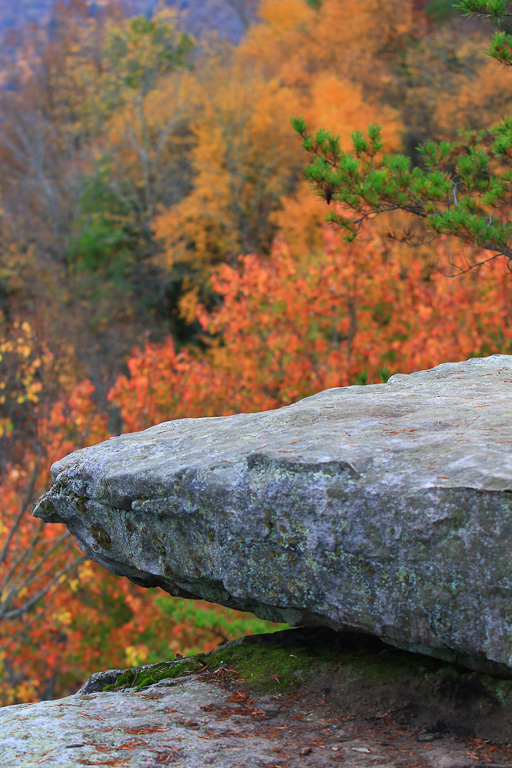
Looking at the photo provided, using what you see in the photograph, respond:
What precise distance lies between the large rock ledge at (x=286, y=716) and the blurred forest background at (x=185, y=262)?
261 cm

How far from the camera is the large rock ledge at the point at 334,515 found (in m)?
2.41

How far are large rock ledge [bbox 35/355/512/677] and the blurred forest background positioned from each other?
2.23 m

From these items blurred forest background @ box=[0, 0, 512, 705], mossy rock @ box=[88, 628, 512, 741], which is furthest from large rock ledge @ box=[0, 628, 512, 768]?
blurred forest background @ box=[0, 0, 512, 705]

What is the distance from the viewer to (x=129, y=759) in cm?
238

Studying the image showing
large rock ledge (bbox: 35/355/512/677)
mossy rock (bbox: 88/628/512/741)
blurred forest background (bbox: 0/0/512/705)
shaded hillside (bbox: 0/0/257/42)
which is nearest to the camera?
large rock ledge (bbox: 35/355/512/677)

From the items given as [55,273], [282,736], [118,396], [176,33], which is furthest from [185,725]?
[176,33]

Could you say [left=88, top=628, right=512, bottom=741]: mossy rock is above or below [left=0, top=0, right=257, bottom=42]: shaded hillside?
below

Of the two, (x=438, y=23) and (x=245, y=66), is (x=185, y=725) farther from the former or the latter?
(x=438, y=23)

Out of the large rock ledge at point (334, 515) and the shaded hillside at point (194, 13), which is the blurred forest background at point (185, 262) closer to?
the shaded hillside at point (194, 13)

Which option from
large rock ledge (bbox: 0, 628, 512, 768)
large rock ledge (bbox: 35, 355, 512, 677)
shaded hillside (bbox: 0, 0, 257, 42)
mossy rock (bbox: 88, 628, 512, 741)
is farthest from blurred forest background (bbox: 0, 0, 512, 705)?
large rock ledge (bbox: 0, 628, 512, 768)

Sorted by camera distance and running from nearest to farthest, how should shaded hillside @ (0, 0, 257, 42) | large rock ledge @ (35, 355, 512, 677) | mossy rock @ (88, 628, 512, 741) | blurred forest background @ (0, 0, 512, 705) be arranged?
large rock ledge @ (35, 355, 512, 677), mossy rock @ (88, 628, 512, 741), blurred forest background @ (0, 0, 512, 705), shaded hillside @ (0, 0, 257, 42)

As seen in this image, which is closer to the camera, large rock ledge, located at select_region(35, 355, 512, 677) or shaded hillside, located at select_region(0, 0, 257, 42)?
large rock ledge, located at select_region(35, 355, 512, 677)

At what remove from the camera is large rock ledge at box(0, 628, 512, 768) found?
2.43 m

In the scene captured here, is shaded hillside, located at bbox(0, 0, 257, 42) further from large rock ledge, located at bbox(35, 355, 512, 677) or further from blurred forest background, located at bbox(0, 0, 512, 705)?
large rock ledge, located at bbox(35, 355, 512, 677)
